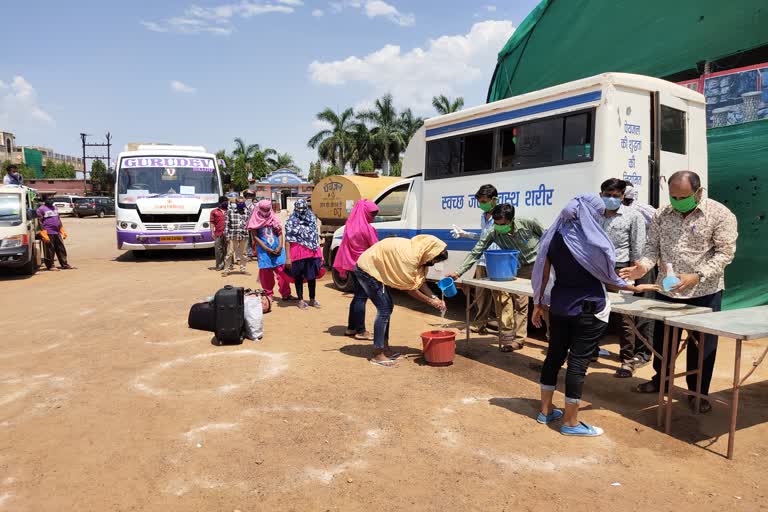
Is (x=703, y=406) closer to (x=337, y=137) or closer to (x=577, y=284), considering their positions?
(x=577, y=284)

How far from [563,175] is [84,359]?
5.61 m

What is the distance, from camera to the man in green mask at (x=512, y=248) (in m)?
5.80

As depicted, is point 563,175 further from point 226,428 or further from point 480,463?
point 226,428

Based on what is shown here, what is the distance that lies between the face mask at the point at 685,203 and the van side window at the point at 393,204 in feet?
16.9

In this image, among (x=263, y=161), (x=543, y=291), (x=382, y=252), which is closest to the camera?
(x=543, y=291)

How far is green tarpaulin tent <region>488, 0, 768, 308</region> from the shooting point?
7.61 meters

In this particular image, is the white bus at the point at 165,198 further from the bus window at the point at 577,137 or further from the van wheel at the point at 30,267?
the bus window at the point at 577,137

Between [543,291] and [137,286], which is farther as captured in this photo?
[137,286]

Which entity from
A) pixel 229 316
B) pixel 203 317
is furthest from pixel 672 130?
pixel 203 317

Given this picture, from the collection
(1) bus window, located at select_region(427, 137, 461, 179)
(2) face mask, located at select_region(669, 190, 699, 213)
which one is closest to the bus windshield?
(1) bus window, located at select_region(427, 137, 461, 179)

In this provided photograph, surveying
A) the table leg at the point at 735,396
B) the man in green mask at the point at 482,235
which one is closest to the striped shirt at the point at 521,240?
the man in green mask at the point at 482,235

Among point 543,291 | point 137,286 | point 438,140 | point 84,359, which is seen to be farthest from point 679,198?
point 137,286

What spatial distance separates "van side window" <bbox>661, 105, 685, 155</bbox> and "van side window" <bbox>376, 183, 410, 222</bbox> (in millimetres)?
3954

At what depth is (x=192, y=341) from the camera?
648 cm
